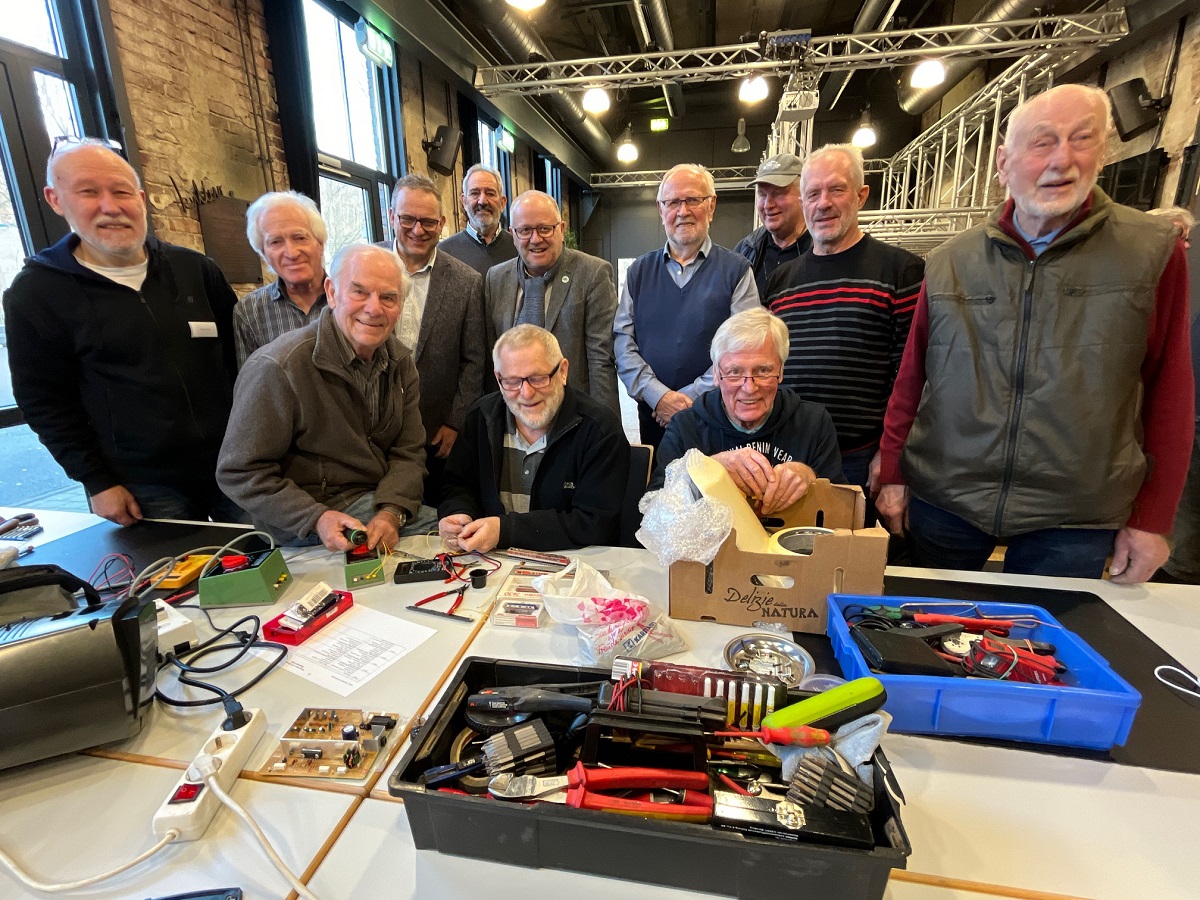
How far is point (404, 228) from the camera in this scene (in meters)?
2.42

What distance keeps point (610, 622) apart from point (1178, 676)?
3.34 feet

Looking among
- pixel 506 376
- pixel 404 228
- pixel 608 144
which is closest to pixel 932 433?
pixel 506 376

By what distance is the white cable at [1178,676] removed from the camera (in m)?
0.99

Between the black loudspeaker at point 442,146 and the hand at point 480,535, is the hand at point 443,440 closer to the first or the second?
the hand at point 480,535

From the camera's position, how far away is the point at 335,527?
4.86 ft

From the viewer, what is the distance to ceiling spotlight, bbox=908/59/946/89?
5.28 meters

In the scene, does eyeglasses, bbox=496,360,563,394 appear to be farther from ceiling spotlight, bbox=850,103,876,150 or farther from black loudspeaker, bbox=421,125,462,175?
ceiling spotlight, bbox=850,103,876,150

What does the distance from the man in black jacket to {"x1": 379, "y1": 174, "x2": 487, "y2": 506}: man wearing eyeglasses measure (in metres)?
0.71

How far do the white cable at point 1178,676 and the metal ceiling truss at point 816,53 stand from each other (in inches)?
224

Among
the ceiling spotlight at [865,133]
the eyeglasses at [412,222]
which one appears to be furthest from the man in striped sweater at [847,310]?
the ceiling spotlight at [865,133]

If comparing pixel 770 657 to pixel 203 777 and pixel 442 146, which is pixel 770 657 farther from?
pixel 442 146

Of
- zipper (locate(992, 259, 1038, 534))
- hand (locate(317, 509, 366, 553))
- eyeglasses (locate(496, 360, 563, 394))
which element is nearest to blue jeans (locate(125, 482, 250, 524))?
hand (locate(317, 509, 366, 553))

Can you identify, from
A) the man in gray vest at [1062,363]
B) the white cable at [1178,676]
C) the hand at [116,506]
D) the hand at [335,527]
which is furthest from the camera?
the hand at [116,506]

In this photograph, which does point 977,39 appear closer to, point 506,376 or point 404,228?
point 404,228
